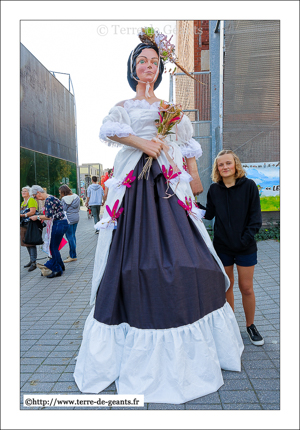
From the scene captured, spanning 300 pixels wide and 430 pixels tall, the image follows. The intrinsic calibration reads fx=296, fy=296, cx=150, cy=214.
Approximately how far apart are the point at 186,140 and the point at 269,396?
80.7 inches

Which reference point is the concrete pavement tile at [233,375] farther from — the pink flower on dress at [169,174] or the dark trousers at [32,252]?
the dark trousers at [32,252]

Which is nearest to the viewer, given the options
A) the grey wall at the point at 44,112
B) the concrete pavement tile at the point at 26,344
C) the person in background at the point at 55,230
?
the concrete pavement tile at the point at 26,344

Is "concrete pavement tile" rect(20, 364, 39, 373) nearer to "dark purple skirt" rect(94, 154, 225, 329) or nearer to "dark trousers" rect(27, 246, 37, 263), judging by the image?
"dark purple skirt" rect(94, 154, 225, 329)

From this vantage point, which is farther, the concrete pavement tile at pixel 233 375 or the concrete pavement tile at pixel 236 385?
the concrete pavement tile at pixel 233 375

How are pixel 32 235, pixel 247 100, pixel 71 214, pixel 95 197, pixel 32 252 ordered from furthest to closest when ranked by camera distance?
pixel 95 197, pixel 247 100, pixel 71 214, pixel 32 252, pixel 32 235

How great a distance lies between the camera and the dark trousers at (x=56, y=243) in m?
5.36

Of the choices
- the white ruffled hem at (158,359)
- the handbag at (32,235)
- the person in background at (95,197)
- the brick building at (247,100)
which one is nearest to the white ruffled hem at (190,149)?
the white ruffled hem at (158,359)

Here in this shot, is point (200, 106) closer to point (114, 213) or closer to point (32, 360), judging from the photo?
point (114, 213)

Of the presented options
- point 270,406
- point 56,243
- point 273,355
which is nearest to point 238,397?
point 270,406

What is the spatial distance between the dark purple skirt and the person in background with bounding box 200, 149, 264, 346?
0.43 metres

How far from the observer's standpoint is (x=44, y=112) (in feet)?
38.5

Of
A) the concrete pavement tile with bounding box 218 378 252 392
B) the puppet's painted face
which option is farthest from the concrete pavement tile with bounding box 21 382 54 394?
the puppet's painted face

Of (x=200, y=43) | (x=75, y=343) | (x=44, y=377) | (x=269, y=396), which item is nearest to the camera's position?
(x=269, y=396)
